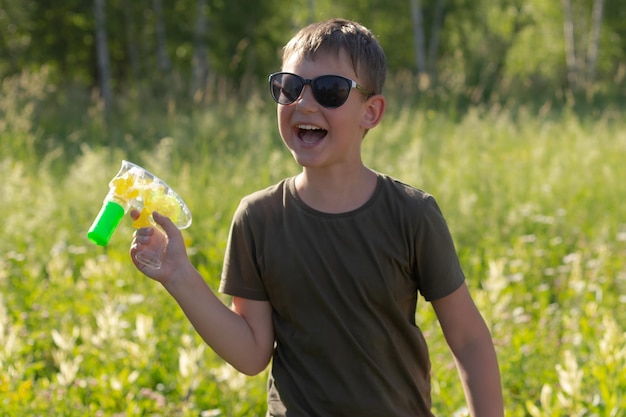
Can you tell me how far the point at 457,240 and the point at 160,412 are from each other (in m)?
2.81

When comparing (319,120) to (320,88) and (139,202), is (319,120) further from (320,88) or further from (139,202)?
(139,202)

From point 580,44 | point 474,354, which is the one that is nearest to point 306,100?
point 474,354

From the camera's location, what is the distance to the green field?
317 centimetres

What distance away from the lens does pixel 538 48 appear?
30719mm

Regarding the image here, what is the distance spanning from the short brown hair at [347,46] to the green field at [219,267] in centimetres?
141

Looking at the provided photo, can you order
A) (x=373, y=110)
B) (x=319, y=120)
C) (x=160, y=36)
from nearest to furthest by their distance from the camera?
(x=319, y=120) < (x=373, y=110) < (x=160, y=36)

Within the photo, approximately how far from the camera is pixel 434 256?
6.10ft

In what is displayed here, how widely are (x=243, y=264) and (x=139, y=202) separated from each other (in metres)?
0.30

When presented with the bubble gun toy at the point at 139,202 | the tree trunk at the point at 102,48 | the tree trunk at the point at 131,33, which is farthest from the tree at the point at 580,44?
the bubble gun toy at the point at 139,202

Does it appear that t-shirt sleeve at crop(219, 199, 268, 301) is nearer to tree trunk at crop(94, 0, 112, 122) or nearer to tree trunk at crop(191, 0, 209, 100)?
tree trunk at crop(94, 0, 112, 122)

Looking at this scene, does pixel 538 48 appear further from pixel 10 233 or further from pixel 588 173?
pixel 10 233

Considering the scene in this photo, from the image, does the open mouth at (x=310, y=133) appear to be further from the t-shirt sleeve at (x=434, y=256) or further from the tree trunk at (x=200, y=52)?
the tree trunk at (x=200, y=52)

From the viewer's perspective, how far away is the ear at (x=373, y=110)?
1945 mm

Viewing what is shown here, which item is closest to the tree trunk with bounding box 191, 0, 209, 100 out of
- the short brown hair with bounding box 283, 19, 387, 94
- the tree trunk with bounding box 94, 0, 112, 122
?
the tree trunk with bounding box 94, 0, 112, 122
